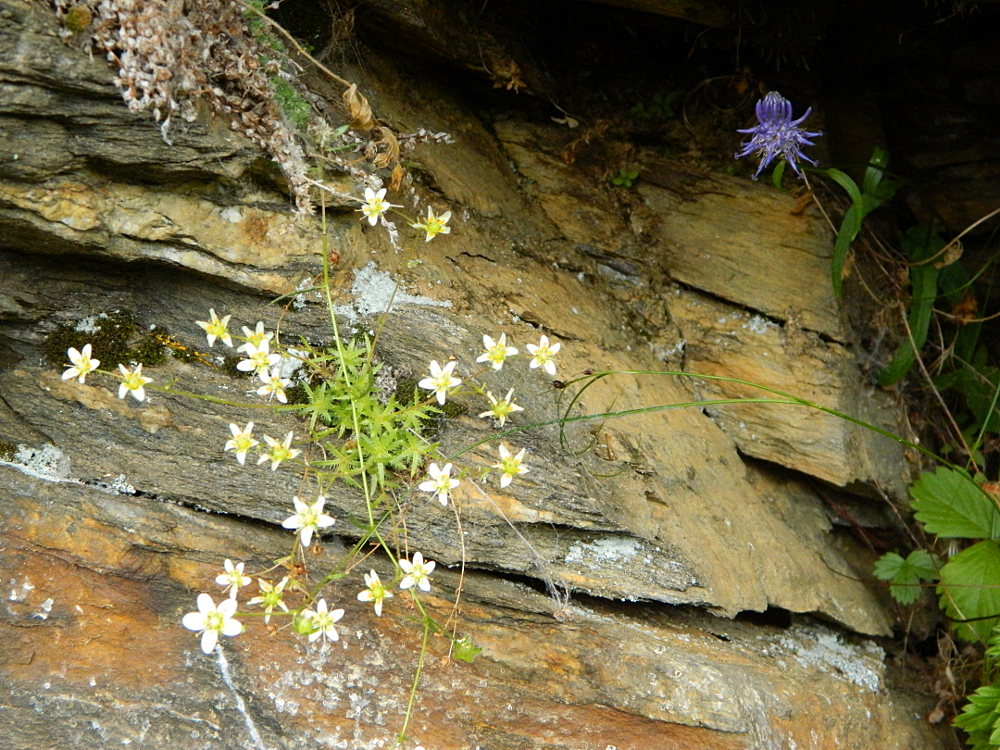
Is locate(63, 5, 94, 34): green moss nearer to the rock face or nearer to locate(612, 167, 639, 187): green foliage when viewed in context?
the rock face

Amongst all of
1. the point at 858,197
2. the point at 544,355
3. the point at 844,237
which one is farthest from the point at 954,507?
the point at 544,355

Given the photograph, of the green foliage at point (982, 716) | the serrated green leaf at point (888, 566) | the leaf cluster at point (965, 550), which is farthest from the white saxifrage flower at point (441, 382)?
the green foliage at point (982, 716)

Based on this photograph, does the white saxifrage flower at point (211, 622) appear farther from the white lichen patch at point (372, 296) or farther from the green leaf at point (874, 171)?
the green leaf at point (874, 171)

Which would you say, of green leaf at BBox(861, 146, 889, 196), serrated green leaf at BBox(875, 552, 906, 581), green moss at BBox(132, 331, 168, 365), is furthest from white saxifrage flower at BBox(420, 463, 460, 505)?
green leaf at BBox(861, 146, 889, 196)

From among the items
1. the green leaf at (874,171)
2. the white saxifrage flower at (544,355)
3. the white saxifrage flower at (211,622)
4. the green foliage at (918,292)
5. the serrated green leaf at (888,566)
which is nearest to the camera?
the white saxifrage flower at (211,622)

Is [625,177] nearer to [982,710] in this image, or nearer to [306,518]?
[306,518]
